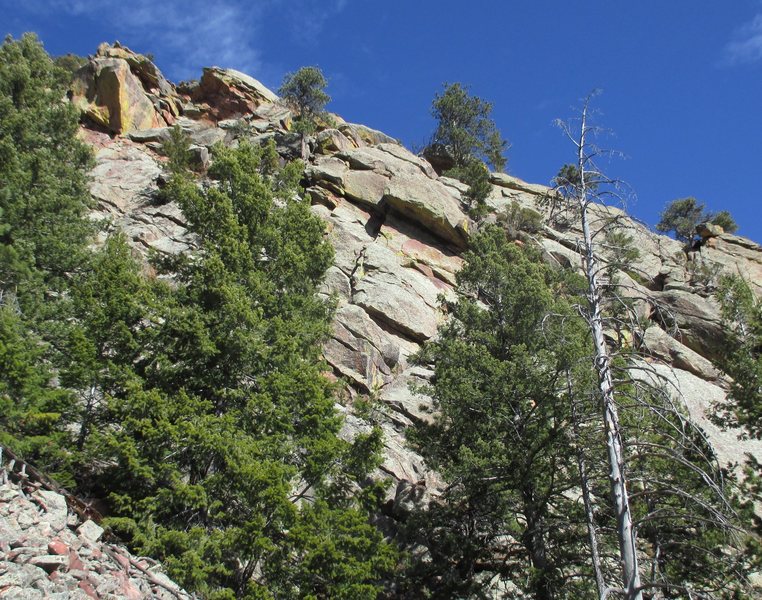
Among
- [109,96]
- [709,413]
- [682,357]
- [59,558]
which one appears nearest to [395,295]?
[709,413]

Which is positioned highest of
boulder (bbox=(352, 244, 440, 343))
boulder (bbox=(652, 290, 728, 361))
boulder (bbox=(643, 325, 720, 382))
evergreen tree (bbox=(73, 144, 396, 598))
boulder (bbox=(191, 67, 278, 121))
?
boulder (bbox=(191, 67, 278, 121))

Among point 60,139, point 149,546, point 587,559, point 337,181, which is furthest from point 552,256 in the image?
point 149,546

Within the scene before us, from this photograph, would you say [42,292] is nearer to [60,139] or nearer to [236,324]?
[236,324]

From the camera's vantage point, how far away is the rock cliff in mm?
20312

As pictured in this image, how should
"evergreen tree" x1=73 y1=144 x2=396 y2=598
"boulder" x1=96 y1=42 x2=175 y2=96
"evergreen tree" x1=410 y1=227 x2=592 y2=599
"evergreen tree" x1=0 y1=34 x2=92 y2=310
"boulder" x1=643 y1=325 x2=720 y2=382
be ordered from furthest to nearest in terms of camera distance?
"boulder" x1=96 y1=42 x2=175 y2=96
"boulder" x1=643 y1=325 x2=720 y2=382
"evergreen tree" x1=0 y1=34 x2=92 y2=310
"evergreen tree" x1=410 y1=227 x2=592 y2=599
"evergreen tree" x1=73 y1=144 x2=396 y2=598

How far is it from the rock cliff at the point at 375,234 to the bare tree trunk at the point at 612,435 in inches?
366

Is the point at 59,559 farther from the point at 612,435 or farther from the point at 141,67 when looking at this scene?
the point at 141,67

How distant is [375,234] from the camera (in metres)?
30.2

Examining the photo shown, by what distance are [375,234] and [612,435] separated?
960 inches

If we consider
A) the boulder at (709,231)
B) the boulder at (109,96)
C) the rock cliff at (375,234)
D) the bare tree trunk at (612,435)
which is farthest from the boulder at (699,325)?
the boulder at (109,96)

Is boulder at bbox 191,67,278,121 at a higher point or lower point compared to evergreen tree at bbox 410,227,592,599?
higher

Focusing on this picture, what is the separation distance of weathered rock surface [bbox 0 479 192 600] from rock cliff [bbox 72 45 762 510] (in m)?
7.45

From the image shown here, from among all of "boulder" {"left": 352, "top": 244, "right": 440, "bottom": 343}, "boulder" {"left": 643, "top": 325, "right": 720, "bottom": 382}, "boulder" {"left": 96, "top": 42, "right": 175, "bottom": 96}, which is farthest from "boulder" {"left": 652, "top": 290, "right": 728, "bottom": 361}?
"boulder" {"left": 96, "top": 42, "right": 175, "bottom": 96}

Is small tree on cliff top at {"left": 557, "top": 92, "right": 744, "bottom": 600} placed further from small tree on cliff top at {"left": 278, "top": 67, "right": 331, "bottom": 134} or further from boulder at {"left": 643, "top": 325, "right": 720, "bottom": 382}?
small tree on cliff top at {"left": 278, "top": 67, "right": 331, "bottom": 134}
